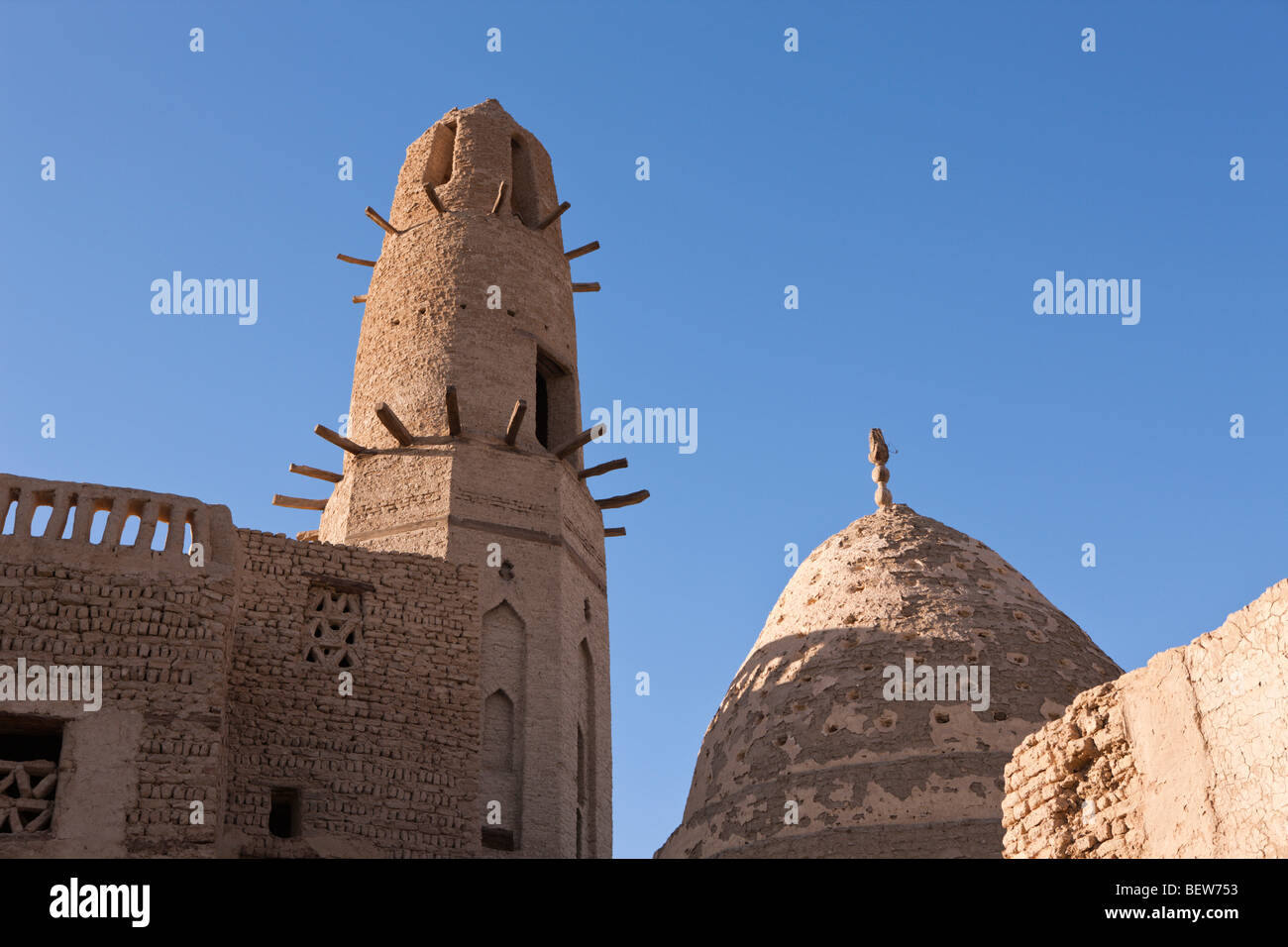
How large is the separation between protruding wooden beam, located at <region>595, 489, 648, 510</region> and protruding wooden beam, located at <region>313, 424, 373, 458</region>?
10.7ft

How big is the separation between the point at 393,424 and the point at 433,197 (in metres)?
3.94

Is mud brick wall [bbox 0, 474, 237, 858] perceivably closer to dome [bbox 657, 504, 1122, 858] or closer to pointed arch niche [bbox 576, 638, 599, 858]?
dome [bbox 657, 504, 1122, 858]

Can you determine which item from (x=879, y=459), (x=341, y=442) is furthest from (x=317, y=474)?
(x=879, y=459)

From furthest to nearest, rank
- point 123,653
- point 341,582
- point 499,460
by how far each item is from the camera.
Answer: point 499,460 → point 341,582 → point 123,653

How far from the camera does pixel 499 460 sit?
1900 cm

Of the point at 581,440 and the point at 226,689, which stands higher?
the point at 581,440

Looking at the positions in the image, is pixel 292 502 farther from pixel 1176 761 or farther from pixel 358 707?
pixel 1176 761

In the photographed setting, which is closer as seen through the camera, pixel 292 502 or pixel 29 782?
pixel 29 782

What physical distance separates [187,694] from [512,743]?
5.21m

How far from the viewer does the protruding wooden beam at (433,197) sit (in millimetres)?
21047

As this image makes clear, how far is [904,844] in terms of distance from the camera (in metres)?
13.2

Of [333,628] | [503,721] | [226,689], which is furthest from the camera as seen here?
[503,721]
